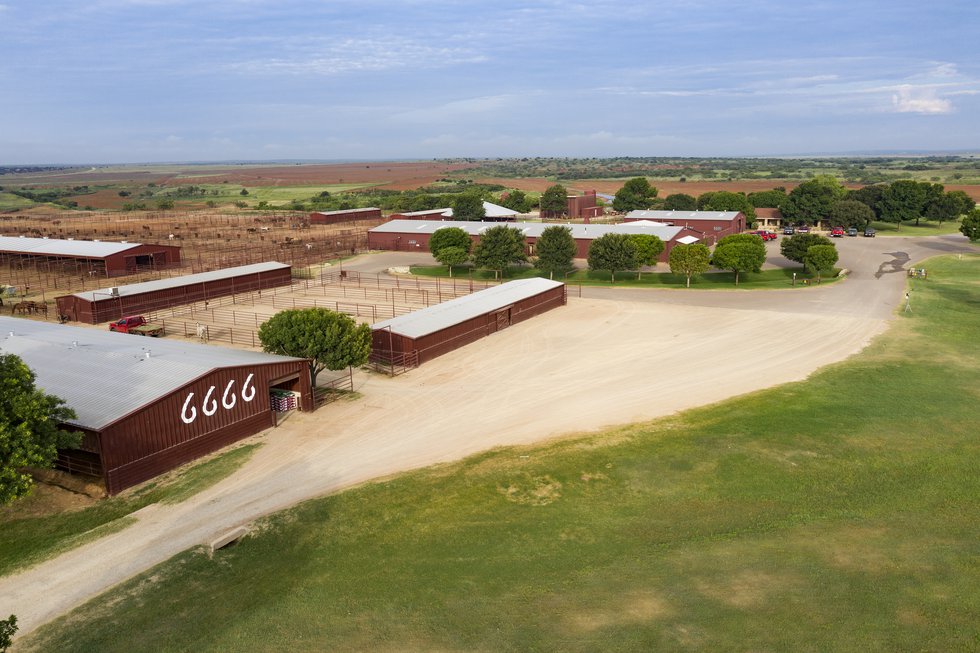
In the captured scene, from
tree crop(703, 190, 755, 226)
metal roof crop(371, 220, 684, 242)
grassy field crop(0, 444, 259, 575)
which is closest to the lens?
grassy field crop(0, 444, 259, 575)

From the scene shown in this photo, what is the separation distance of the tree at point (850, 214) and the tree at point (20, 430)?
9918 cm

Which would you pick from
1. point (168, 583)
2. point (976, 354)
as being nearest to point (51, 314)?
point (168, 583)

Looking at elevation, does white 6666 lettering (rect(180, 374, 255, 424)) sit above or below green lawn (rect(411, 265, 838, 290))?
above

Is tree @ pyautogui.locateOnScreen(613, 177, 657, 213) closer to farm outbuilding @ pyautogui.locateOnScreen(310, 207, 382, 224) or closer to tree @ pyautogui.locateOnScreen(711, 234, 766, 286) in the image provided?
farm outbuilding @ pyautogui.locateOnScreen(310, 207, 382, 224)

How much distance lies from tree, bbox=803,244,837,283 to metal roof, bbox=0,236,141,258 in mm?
63067

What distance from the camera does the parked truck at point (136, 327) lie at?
1745 inches

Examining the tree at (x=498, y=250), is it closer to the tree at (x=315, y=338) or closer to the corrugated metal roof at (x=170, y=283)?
the corrugated metal roof at (x=170, y=283)

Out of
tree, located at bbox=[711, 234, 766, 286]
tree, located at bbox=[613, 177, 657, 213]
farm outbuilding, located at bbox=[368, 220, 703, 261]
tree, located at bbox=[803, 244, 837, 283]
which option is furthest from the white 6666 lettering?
tree, located at bbox=[613, 177, 657, 213]

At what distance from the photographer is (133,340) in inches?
1257

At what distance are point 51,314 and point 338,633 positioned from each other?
47.7m

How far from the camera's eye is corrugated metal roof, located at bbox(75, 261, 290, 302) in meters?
49.7

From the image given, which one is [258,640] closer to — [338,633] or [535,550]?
[338,633]

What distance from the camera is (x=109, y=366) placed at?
26562mm

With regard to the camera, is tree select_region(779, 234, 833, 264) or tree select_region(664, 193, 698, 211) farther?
tree select_region(664, 193, 698, 211)
